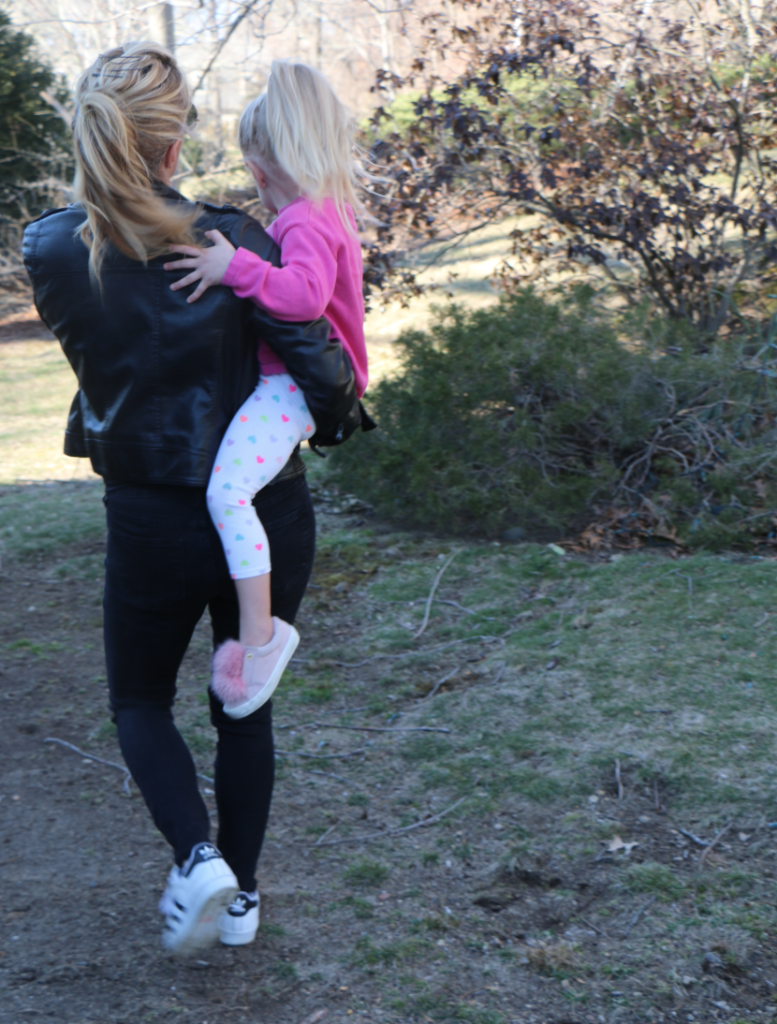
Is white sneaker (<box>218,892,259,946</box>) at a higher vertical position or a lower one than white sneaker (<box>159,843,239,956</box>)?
lower

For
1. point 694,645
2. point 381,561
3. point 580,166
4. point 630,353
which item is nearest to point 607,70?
point 580,166

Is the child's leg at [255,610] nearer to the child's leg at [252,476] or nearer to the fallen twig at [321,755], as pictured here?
the child's leg at [252,476]

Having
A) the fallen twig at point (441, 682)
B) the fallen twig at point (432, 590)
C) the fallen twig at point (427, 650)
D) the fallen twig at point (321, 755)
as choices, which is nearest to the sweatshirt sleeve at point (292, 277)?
the fallen twig at point (321, 755)

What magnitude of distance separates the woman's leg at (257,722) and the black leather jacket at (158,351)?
20 cm

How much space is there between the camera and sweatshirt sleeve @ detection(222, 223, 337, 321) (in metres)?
1.78

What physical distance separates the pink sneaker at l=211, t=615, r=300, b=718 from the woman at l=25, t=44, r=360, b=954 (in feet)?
0.30

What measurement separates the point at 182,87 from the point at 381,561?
3.32 m

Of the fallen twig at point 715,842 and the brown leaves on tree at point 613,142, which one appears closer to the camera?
the fallen twig at point 715,842

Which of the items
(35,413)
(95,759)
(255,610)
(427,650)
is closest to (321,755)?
(95,759)

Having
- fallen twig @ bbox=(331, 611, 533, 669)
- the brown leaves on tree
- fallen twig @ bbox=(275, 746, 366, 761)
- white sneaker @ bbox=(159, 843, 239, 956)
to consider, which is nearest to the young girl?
white sneaker @ bbox=(159, 843, 239, 956)

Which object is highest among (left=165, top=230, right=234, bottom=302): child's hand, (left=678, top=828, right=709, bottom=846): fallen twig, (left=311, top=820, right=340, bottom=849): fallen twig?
(left=165, top=230, right=234, bottom=302): child's hand

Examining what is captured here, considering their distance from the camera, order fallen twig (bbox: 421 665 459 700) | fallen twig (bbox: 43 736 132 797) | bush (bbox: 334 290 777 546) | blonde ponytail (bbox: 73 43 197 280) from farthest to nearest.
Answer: bush (bbox: 334 290 777 546), fallen twig (bbox: 421 665 459 700), fallen twig (bbox: 43 736 132 797), blonde ponytail (bbox: 73 43 197 280)

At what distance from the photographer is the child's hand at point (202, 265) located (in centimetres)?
175

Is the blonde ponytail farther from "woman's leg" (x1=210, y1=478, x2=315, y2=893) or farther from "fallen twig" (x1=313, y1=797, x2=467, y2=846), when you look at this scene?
"fallen twig" (x1=313, y1=797, x2=467, y2=846)
